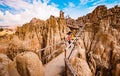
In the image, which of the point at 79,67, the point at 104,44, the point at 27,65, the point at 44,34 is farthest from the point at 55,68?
the point at 44,34

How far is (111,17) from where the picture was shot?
51.6 feet

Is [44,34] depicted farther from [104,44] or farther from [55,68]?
[55,68]

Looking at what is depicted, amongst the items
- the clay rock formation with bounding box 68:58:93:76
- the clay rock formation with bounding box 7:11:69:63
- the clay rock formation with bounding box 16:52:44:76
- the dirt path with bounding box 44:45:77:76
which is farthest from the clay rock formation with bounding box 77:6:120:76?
the clay rock formation with bounding box 16:52:44:76

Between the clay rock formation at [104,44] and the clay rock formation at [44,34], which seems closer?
the clay rock formation at [104,44]

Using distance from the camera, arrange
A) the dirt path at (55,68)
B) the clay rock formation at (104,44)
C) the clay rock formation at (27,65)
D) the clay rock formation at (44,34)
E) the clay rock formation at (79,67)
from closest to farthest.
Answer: the clay rock formation at (27,65), the clay rock formation at (79,67), the dirt path at (55,68), the clay rock formation at (104,44), the clay rock formation at (44,34)

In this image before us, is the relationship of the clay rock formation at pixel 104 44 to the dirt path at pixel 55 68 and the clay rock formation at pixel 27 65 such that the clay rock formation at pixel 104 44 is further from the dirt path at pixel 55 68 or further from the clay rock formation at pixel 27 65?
the clay rock formation at pixel 27 65

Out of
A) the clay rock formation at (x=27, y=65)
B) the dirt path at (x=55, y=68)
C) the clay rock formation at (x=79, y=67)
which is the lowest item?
the dirt path at (x=55, y=68)

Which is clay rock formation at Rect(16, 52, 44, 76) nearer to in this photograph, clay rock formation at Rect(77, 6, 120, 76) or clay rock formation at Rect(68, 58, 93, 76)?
clay rock formation at Rect(68, 58, 93, 76)

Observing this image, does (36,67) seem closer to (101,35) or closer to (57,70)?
(57,70)

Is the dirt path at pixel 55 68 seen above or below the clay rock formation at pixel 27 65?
below

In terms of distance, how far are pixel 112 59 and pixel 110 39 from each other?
199cm

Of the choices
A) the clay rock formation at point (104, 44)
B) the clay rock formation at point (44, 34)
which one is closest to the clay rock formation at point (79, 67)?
the clay rock formation at point (104, 44)

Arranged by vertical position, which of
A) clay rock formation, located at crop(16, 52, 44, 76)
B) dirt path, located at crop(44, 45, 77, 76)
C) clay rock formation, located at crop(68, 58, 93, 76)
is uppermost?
clay rock formation, located at crop(16, 52, 44, 76)

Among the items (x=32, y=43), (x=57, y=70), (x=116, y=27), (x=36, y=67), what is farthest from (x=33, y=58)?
(x=32, y=43)
